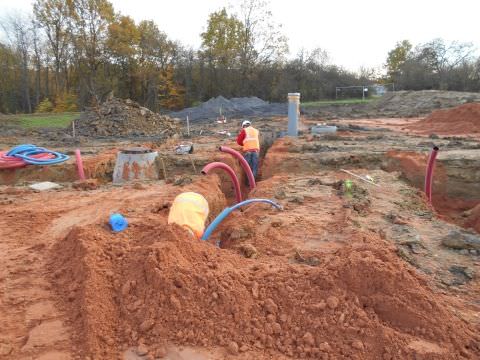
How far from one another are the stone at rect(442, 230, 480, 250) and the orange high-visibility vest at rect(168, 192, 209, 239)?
274cm

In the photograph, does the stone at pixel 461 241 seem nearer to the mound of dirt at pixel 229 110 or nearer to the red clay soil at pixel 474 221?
the red clay soil at pixel 474 221

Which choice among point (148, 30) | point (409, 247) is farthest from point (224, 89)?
point (409, 247)

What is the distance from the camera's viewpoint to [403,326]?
2805 millimetres

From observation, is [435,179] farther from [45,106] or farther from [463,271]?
[45,106]

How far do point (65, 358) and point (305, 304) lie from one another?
5.51ft

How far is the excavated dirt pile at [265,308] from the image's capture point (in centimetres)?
266

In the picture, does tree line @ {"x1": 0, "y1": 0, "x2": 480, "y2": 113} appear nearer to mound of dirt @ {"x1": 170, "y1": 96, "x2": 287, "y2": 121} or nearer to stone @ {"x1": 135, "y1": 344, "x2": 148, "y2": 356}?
mound of dirt @ {"x1": 170, "y1": 96, "x2": 287, "y2": 121}

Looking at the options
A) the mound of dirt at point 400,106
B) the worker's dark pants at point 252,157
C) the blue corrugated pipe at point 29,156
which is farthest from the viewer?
the mound of dirt at point 400,106

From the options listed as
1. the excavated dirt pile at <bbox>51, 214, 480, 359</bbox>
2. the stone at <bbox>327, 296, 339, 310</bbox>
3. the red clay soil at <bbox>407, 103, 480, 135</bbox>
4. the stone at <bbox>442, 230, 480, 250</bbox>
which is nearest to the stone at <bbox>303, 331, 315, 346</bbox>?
the excavated dirt pile at <bbox>51, 214, 480, 359</bbox>

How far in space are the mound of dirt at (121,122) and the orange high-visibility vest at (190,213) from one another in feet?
42.3

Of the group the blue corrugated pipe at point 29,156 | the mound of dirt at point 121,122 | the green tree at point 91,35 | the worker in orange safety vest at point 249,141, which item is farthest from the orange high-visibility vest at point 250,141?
the green tree at point 91,35

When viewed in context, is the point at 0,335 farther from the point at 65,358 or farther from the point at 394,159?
the point at 394,159

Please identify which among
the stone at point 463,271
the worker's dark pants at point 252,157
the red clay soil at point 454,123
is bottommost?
the stone at point 463,271

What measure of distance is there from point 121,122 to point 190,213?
14.6m
